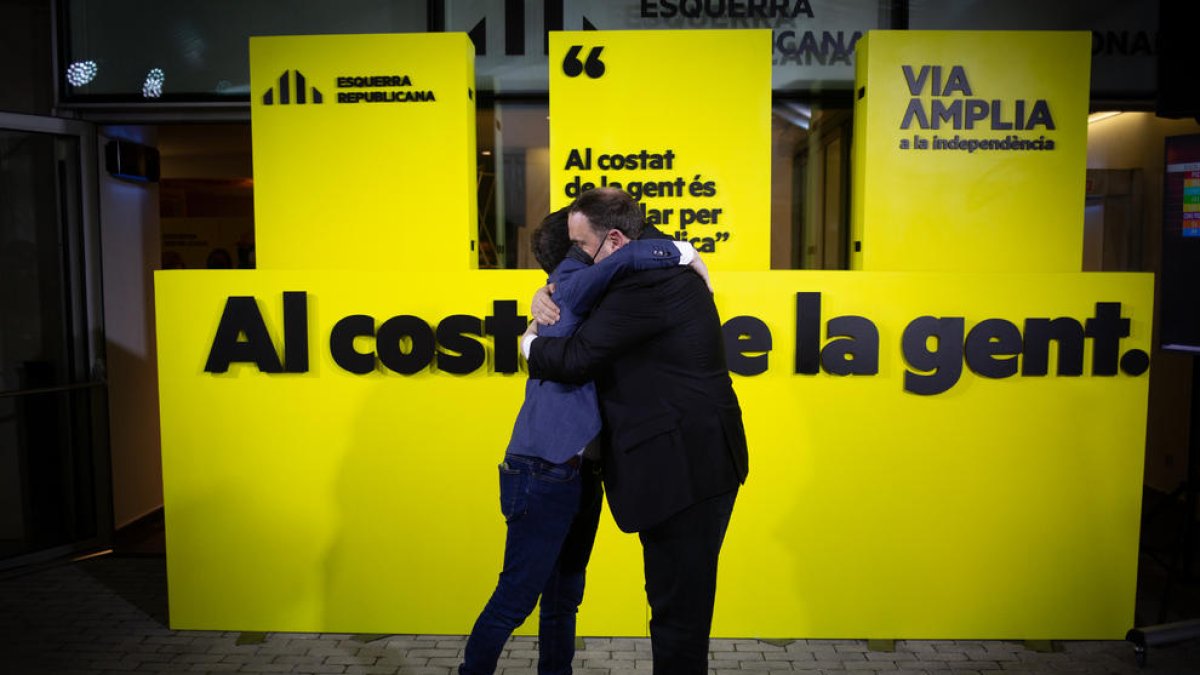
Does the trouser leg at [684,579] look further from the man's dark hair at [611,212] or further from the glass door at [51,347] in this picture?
the glass door at [51,347]

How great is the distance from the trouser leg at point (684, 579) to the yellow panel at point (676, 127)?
63.5 inches

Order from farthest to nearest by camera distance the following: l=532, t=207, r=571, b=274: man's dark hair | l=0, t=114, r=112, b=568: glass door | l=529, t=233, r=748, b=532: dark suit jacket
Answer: l=0, t=114, r=112, b=568: glass door < l=532, t=207, r=571, b=274: man's dark hair < l=529, t=233, r=748, b=532: dark suit jacket

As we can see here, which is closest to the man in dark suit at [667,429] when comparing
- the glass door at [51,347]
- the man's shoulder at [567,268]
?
the man's shoulder at [567,268]

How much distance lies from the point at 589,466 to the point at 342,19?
11.9ft

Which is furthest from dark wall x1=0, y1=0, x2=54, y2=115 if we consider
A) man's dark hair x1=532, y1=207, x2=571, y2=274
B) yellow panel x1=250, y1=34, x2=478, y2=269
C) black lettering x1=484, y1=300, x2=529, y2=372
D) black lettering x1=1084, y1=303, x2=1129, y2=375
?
black lettering x1=1084, y1=303, x2=1129, y2=375

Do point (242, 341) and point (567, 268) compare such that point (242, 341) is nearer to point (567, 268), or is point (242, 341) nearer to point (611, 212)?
point (567, 268)

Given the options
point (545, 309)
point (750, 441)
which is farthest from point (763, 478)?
point (545, 309)

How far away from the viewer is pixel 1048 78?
3.46 meters

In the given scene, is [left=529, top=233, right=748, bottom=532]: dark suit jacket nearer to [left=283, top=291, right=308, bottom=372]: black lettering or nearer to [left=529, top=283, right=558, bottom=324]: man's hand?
[left=529, top=283, right=558, bottom=324]: man's hand

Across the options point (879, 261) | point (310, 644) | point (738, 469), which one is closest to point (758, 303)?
point (879, 261)

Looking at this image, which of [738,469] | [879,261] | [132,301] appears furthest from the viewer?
[132,301]

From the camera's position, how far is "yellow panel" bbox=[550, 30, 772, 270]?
3520mm

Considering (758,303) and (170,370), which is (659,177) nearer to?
(758,303)

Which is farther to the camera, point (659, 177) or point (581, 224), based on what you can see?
point (659, 177)
